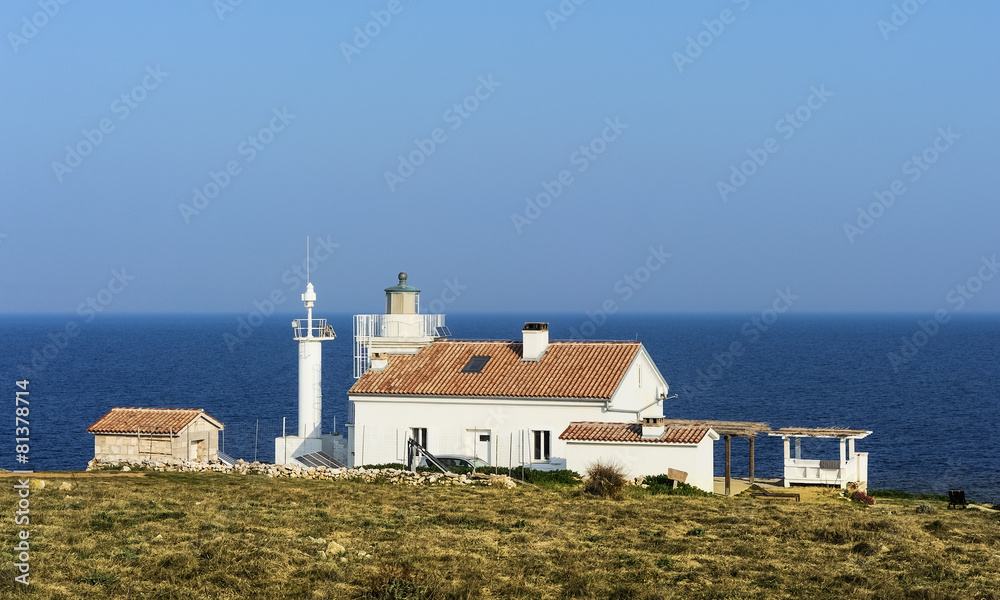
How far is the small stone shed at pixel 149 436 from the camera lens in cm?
3425

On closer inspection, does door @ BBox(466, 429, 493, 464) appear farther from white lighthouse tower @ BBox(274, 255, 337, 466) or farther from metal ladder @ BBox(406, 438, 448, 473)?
white lighthouse tower @ BBox(274, 255, 337, 466)

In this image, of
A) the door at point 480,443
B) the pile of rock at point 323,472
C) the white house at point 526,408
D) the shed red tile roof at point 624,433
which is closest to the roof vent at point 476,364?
the white house at point 526,408

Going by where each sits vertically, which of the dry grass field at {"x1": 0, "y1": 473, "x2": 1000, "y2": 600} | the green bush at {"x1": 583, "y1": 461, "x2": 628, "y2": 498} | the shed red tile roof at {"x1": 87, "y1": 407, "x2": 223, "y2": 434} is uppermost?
the shed red tile roof at {"x1": 87, "y1": 407, "x2": 223, "y2": 434}

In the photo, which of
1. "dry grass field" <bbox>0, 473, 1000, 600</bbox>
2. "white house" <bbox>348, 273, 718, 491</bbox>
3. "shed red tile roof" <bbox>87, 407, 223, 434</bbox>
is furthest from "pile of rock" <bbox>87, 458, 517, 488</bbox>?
"dry grass field" <bbox>0, 473, 1000, 600</bbox>

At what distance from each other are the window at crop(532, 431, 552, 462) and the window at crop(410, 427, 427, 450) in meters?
3.86

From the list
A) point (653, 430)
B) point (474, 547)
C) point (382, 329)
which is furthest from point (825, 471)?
point (474, 547)

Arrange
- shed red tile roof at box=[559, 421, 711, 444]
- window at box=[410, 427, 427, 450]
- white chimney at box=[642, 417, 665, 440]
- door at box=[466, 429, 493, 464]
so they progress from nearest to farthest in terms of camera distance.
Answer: shed red tile roof at box=[559, 421, 711, 444] → white chimney at box=[642, 417, 665, 440] → door at box=[466, 429, 493, 464] → window at box=[410, 427, 427, 450]

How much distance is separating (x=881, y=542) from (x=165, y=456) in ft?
74.4

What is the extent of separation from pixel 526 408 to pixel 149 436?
12.3m

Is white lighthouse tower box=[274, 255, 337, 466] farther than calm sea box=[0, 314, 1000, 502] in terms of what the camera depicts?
No

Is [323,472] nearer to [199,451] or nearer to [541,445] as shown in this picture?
[199,451]

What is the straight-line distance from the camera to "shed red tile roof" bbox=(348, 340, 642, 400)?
3488 cm

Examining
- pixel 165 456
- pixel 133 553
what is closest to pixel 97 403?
pixel 165 456

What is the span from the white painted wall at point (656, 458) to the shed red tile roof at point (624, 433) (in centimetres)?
15
